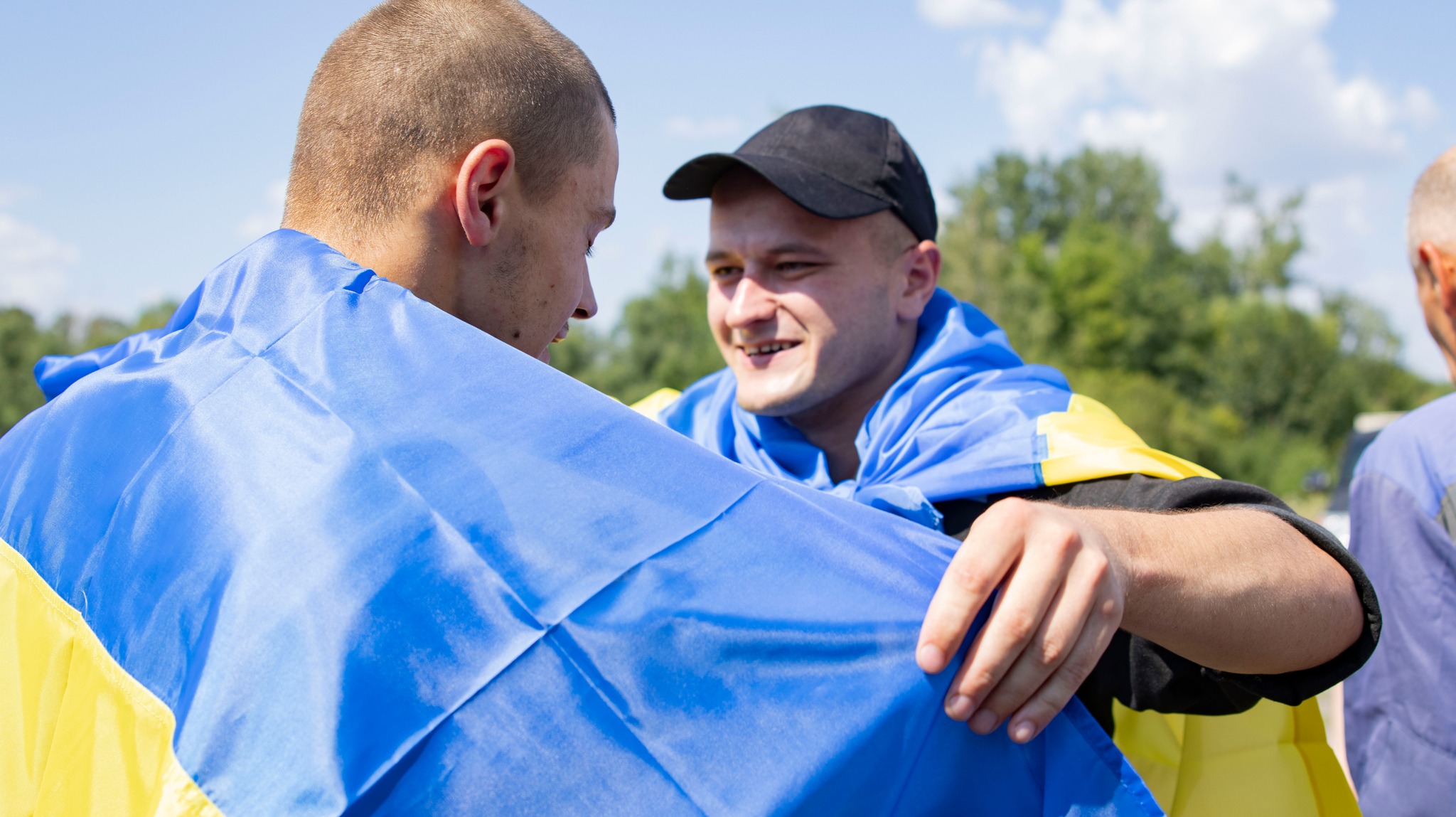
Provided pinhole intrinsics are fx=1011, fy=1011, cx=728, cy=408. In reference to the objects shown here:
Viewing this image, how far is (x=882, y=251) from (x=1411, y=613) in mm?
1670

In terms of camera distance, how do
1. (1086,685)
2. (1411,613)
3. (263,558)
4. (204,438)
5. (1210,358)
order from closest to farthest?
(263,558), (204,438), (1086,685), (1411,613), (1210,358)

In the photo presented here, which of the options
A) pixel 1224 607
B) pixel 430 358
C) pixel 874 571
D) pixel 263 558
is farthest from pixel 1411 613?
pixel 263 558

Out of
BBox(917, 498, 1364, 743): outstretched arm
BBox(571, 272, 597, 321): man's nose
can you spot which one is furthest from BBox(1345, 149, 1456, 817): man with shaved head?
BBox(571, 272, 597, 321): man's nose

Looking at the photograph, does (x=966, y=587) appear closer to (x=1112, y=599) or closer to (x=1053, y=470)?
(x=1112, y=599)

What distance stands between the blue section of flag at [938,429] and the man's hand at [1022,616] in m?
0.90

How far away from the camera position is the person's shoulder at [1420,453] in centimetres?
264

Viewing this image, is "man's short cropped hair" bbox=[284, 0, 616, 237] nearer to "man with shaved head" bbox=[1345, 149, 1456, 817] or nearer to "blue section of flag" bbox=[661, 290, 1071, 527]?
"blue section of flag" bbox=[661, 290, 1071, 527]

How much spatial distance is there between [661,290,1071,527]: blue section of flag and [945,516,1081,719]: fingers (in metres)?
0.94

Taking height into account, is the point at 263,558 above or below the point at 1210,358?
above

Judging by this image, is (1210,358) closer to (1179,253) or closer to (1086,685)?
(1179,253)

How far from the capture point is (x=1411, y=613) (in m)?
2.58

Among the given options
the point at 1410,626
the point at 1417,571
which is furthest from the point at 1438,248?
the point at 1410,626

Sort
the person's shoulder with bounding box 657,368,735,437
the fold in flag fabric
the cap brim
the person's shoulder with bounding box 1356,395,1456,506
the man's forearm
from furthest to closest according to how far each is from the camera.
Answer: the person's shoulder with bounding box 657,368,735,437 → the cap brim → the person's shoulder with bounding box 1356,395,1456,506 → the man's forearm → the fold in flag fabric

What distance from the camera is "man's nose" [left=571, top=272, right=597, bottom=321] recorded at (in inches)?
77.4
